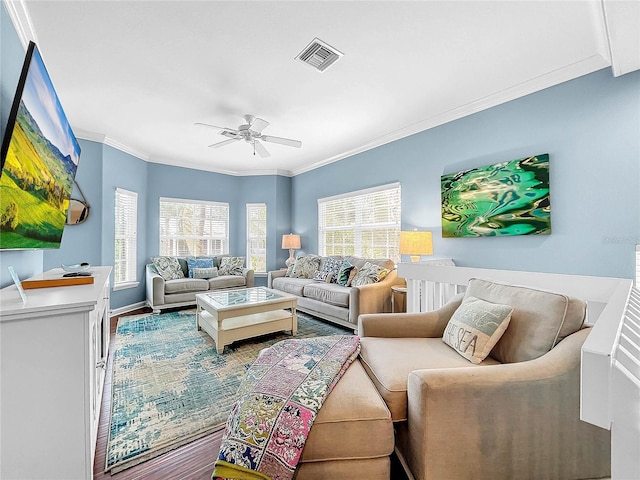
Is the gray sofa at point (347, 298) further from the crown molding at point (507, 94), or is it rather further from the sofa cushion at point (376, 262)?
the crown molding at point (507, 94)

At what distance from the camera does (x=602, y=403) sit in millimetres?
543

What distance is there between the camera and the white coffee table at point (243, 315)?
2811 mm

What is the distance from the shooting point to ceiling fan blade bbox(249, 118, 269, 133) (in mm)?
3131

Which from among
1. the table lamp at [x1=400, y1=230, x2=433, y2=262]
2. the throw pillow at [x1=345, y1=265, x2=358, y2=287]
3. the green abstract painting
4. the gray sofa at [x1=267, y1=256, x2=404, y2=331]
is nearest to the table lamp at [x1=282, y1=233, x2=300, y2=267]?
the gray sofa at [x1=267, y1=256, x2=404, y2=331]

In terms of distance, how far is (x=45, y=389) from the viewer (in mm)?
1152

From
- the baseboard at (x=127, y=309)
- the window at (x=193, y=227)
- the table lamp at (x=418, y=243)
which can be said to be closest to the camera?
the table lamp at (x=418, y=243)

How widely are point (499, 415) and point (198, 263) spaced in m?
5.00

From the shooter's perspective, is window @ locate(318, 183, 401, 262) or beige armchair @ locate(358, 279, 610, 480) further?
window @ locate(318, 183, 401, 262)

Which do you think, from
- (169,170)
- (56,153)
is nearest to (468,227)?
(56,153)

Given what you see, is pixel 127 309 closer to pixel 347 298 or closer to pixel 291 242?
pixel 291 242

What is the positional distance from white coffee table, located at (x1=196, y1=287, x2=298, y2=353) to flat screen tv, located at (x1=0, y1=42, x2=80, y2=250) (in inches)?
57.7

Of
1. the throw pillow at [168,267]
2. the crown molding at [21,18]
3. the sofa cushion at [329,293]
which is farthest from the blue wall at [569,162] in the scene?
the throw pillow at [168,267]

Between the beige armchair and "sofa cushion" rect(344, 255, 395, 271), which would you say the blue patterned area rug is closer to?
"sofa cushion" rect(344, 255, 395, 271)

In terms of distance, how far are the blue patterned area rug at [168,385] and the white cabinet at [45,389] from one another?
38 cm
